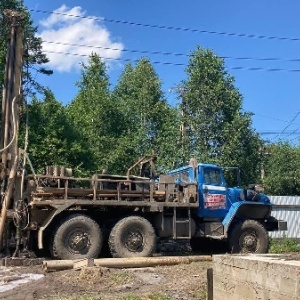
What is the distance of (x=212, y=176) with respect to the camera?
15.7m

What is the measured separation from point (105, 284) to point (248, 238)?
23.3 ft

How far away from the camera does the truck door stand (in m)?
15.5

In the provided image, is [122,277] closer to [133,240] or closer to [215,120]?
[133,240]

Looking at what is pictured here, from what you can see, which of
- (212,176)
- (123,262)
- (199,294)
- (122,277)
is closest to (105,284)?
(122,277)

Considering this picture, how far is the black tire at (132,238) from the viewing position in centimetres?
1366

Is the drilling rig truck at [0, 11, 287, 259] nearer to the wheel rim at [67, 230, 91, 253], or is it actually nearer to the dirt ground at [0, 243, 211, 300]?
the wheel rim at [67, 230, 91, 253]

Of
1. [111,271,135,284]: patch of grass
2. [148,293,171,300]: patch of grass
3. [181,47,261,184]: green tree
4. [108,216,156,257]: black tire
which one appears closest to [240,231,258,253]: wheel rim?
[108,216,156,257]: black tire

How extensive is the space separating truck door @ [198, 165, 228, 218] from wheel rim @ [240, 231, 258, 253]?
34.8 inches

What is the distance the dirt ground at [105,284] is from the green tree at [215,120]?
18914 mm

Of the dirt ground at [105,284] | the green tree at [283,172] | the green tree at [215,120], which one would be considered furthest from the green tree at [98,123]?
the dirt ground at [105,284]

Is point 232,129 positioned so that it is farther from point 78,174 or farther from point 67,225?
point 67,225

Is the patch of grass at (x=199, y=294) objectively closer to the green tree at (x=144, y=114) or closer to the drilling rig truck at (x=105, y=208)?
the drilling rig truck at (x=105, y=208)

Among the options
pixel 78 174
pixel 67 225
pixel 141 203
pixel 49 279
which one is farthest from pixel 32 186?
pixel 78 174

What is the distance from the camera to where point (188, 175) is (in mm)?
15906
